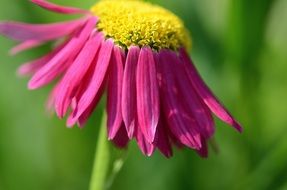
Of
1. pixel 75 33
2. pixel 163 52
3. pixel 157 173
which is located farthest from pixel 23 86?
pixel 163 52

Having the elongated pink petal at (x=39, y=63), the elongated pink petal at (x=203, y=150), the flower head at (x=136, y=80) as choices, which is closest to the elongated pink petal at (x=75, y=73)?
the flower head at (x=136, y=80)

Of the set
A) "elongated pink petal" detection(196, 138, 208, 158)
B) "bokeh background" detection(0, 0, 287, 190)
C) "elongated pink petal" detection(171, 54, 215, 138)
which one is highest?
"elongated pink petal" detection(171, 54, 215, 138)

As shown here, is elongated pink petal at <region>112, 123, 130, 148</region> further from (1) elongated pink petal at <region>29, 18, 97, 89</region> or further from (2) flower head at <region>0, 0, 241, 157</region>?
(1) elongated pink petal at <region>29, 18, 97, 89</region>

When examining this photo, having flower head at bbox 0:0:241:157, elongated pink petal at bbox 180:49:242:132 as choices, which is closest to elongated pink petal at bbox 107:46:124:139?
flower head at bbox 0:0:241:157

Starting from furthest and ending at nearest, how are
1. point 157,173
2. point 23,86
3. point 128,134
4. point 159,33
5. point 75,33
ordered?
1. point 23,86
2. point 157,173
3. point 75,33
4. point 159,33
5. point 128,134

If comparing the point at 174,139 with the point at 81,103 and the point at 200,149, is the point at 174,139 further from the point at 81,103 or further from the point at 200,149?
the point at 81,103
